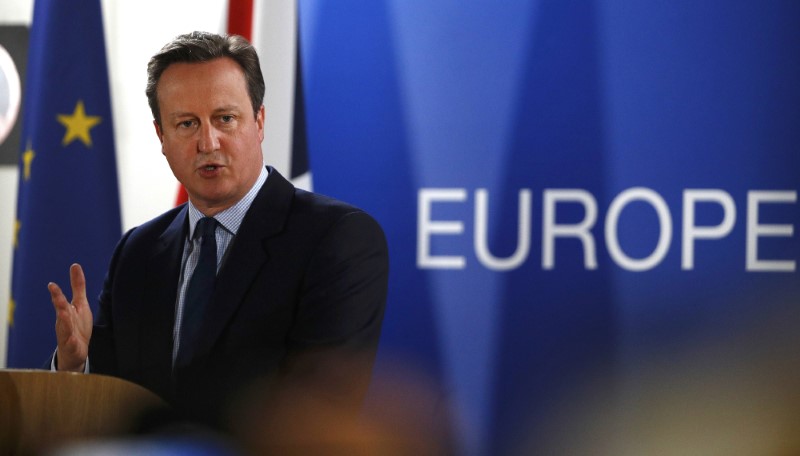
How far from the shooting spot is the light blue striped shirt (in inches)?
89.2

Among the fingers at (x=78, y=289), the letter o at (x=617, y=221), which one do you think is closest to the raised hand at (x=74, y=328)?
the fingers at (x=78, y=289)

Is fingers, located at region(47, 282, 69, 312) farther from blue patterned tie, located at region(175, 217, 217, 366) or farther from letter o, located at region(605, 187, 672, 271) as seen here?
letter o, located at region(605, 187, 672, 271)

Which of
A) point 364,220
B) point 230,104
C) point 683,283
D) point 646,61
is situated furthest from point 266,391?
point 646,61

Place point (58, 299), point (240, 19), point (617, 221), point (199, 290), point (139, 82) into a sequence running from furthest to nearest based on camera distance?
point (139, 82), point (240, 19), point (617, 221), point (199, 290), point (58, 299)

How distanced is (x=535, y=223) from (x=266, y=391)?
52.0 inches

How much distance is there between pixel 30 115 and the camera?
351 centimetres

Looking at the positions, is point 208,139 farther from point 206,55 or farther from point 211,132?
point 206,55

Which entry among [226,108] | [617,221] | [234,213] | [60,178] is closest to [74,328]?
[234,213]

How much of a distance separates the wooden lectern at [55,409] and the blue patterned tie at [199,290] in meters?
0.83

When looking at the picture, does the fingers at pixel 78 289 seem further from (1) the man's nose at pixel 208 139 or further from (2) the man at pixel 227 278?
(1) the man's nose at pixel 208 139

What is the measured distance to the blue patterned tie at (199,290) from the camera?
2193mm

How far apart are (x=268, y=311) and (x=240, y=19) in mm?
1557

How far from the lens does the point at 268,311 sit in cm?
215

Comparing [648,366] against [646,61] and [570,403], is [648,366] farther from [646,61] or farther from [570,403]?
[646,61]
